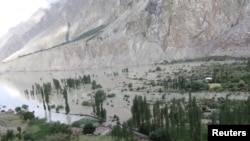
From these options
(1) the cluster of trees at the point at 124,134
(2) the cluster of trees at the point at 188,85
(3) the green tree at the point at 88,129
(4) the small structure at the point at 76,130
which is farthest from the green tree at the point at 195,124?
(2) the cluster of trees at the point at 188,85

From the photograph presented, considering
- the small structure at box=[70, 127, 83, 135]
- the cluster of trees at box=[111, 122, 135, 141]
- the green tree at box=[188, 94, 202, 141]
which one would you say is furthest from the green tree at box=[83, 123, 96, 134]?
the green tree at box=[188, 94, 202, 141]

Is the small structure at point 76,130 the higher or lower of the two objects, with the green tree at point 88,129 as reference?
lower

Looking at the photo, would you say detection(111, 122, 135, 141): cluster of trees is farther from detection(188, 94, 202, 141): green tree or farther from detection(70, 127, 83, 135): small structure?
detection(70, 127, 83, 135): small structure

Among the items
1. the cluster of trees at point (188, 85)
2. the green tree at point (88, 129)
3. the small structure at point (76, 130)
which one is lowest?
the small structure at point (76, 130)

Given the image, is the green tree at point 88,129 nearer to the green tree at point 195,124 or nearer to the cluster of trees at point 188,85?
the green tree at point 195,124

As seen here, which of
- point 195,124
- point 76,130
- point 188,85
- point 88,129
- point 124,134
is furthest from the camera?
point 188,85

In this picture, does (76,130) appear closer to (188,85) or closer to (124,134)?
(124,134)

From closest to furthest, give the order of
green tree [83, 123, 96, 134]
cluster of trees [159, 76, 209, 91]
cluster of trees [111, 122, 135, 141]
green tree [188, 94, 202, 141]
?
green tree [188, 94, 202, 141]
cluster of trees [111, 122, 135, 141]
green tree [83, 123, 96, 134]
cluster of trees [159, 76, 209, 91]

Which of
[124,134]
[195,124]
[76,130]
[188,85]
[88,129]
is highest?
[195,124]

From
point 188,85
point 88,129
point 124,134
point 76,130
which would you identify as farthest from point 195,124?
point 188,85

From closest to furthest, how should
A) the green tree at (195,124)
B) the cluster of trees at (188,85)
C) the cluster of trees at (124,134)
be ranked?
the green tree at (195,124), the cluster of trees at (124,134), the cluster of trees at (188,85)

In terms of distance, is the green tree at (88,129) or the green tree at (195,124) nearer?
the green tree at (195,124)
